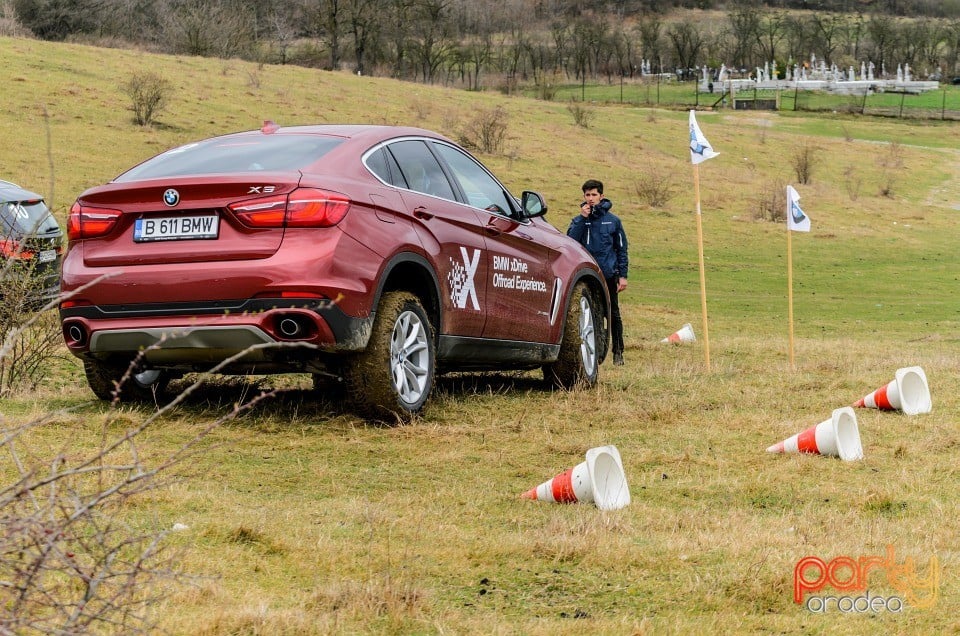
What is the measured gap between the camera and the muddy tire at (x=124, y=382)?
756 cm

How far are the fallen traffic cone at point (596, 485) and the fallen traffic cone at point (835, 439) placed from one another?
170cm

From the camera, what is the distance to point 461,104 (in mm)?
57344

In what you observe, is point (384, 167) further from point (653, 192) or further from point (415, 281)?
point (653, 192)

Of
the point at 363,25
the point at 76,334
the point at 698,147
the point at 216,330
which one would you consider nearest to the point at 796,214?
the point at 698,147

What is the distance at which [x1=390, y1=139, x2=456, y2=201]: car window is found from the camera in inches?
308

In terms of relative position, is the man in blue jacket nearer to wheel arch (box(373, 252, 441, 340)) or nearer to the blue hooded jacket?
the blue hooded jacket

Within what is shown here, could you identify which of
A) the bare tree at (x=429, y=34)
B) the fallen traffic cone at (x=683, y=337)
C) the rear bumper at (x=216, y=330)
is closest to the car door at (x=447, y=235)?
the rear bumper at (x=216, y=330)

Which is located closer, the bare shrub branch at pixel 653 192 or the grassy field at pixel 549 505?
the grassy field at pixel 549 505

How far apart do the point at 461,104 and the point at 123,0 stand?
187ft

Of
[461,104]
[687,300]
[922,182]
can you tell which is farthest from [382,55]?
[687,300]

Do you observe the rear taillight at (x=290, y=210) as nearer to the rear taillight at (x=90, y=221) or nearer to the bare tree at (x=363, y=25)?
the rear taillight at (x=90, y=221)

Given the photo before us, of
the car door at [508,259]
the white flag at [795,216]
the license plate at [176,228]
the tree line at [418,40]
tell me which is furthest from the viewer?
the tree line at [418,40]

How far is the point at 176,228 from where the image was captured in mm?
6785

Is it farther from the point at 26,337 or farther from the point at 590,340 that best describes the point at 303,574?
the point at 26,337
